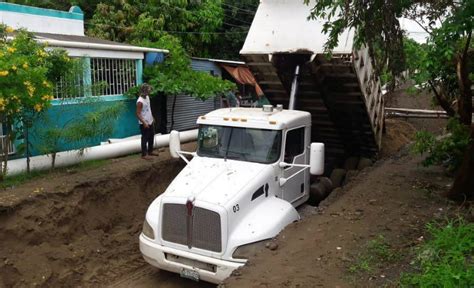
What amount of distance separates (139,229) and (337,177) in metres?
4.74

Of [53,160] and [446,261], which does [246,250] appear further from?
[53,160]

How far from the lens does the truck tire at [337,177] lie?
10891 millimetres

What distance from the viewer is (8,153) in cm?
895

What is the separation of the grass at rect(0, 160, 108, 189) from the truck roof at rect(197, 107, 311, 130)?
3.21 m

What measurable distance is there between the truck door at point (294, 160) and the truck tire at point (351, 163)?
13.1 ft

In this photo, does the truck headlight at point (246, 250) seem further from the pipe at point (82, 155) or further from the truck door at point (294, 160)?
the pipe at point (82, 155)

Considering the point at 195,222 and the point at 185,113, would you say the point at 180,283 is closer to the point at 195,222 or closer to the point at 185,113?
the point at 195,222

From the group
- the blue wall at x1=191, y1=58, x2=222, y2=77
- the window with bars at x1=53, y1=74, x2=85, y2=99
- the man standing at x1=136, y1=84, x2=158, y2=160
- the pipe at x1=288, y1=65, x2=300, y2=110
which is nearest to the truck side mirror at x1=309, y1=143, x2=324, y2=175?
the pipe at x1=288, y1=65, x2=300, y2=110

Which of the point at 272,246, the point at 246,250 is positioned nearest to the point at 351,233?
the point at 272,246

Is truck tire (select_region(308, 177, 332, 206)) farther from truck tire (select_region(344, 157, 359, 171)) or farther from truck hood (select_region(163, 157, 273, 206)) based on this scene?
truck tire (select_region(344, 157, 359, 171))

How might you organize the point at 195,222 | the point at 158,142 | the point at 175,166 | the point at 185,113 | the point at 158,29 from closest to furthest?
the point at 195,222, the point at 175,166, the point at 158,142, the point at 185,113, the point at 158,29

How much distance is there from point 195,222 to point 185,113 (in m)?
10.3

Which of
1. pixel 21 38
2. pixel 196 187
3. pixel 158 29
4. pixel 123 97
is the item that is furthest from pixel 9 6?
pixel 196 187

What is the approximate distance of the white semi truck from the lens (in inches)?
246
